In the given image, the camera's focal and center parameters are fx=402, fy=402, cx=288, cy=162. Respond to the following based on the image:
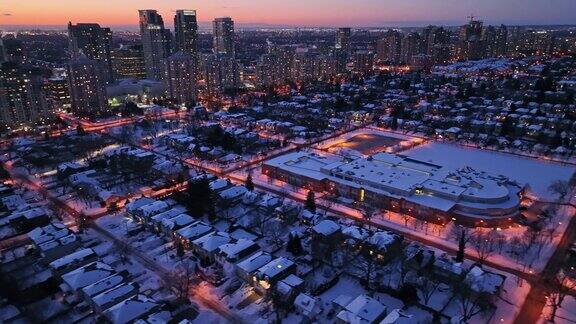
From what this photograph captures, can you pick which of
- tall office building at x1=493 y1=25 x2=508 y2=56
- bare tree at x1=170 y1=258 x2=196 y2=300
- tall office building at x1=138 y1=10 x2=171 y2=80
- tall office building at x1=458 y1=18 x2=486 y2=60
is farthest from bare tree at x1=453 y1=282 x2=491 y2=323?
tall office building at x1=493 y1=25 x2=508 y2=56

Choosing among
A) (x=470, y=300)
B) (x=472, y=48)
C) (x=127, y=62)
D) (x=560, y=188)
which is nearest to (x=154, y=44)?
(x=127, y=62)

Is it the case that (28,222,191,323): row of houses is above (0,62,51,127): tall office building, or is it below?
below

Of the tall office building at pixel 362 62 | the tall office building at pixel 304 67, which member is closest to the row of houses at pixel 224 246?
the tall office building at pixel 304 67

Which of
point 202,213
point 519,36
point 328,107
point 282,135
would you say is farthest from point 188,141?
point 519,36

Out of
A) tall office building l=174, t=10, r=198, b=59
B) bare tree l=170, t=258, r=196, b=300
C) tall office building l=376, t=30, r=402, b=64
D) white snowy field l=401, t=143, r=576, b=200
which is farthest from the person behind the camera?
tall office building l=376, t=30, r=402, b=64

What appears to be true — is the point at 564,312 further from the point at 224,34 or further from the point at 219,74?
the point at 224,34

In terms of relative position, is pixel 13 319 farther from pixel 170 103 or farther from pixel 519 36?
pixel 519 36

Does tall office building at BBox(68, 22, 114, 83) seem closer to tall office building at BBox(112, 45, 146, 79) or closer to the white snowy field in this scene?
tall office building at BBox(112, 45, 146, 79)
